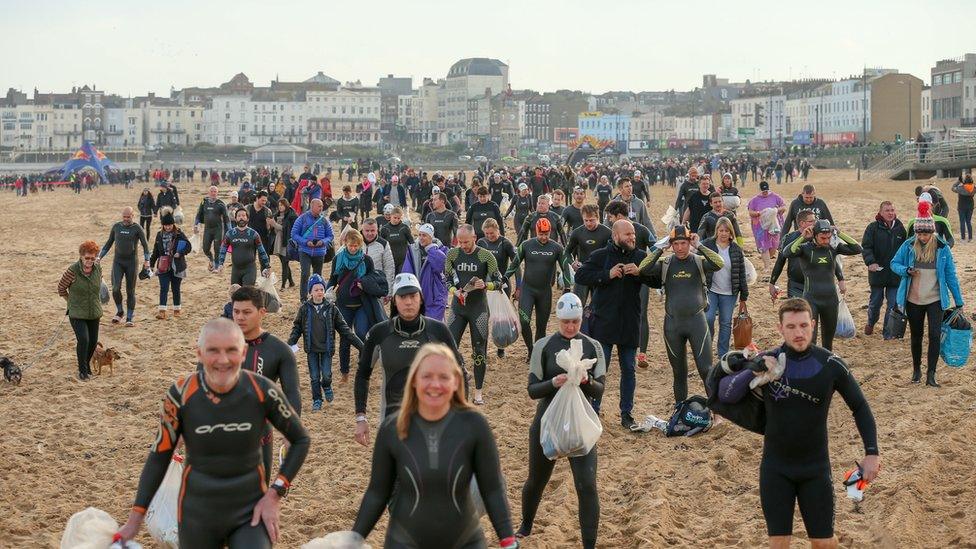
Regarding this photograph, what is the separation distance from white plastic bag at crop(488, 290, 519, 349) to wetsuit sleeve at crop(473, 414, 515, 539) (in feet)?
22.5

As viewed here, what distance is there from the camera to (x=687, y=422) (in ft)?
34.8

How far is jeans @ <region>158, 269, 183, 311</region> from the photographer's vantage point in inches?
681

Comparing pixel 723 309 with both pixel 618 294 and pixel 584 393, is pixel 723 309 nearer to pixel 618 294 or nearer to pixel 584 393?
pixel 618 294

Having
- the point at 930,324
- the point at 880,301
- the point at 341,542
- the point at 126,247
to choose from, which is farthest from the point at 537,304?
the point at 341,542

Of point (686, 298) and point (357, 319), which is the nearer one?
point (686, 298)

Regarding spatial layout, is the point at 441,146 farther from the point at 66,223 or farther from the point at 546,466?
the point at 546,466

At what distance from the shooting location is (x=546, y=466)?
25.1 ft

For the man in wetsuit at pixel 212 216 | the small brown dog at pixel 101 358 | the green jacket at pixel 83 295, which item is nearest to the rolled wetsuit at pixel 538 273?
the green jacket at pixel 83 295

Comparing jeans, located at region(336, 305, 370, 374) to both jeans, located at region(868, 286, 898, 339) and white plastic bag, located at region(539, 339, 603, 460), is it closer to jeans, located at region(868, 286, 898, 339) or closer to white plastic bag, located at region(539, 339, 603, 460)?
white plastic bag, located at region(539, 339, 603, 460)

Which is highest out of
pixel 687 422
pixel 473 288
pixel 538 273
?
pixel 538 273

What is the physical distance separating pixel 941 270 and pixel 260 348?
6.69 metres

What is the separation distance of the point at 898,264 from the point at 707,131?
156990 millimetres

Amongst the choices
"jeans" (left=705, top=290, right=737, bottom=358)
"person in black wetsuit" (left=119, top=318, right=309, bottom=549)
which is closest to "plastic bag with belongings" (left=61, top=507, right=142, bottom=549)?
"person in black wetsuit" (left=119, top=318, right=309, bottom=549)

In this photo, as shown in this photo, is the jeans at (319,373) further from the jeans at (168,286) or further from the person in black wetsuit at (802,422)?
the person in black wetsuit at (802,422)
